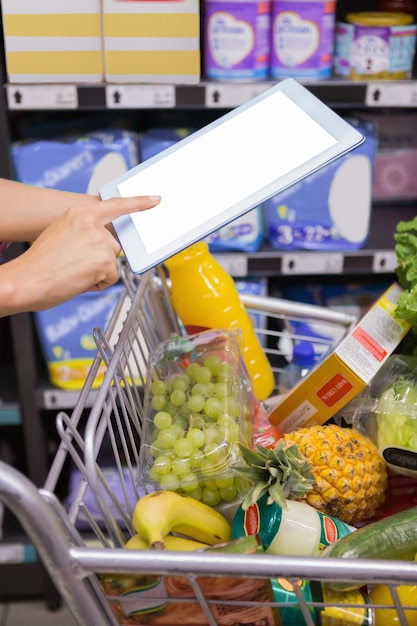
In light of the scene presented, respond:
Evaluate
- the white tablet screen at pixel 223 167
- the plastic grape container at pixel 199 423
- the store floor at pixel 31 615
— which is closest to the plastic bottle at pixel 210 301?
the plastic grape container at pixel 199 423

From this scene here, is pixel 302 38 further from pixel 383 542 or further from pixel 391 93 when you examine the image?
pixel 383 542

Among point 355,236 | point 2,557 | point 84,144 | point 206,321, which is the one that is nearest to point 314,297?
point 355,236

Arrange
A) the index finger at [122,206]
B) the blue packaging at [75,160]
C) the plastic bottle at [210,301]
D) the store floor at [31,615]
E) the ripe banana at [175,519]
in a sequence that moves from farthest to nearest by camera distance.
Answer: the store floor at [31,615] → the blue packaging at [75,160] → the plastic bottle at [210,301] → the index finger at [122,206] → the ripe banana at [175,519]

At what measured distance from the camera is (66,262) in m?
0.83

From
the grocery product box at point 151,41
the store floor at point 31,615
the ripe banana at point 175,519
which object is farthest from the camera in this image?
the store floor at point 31,615

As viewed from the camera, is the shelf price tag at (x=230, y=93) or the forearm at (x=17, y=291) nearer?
the forearm at (x=17, y=291)

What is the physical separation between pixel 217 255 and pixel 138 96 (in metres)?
0.47

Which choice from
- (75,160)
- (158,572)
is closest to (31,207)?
(158,572)

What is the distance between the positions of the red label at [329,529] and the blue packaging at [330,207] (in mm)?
1192

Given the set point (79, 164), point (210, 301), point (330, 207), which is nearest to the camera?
point (210, 301)

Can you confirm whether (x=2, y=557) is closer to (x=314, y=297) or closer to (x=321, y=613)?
(x=314, y=297)

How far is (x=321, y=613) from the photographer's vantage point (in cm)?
76

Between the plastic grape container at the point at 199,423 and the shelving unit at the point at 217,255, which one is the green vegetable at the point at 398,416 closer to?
the plastic grape container at the point at 199,423

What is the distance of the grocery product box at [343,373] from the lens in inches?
40.7
